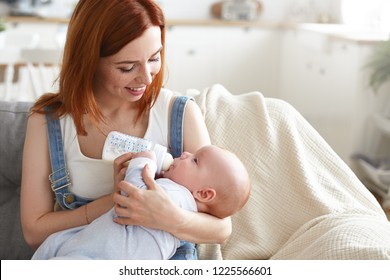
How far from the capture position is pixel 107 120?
60.9 inches

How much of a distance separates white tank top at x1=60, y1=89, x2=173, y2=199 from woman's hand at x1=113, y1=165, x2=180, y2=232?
0.21 meters

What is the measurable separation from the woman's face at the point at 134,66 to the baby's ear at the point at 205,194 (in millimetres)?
267

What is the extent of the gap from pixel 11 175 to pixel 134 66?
0.61 m

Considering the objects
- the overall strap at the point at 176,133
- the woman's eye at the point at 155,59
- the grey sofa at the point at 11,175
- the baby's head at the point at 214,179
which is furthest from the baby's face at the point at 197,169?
the grey sofa at the point at 11,175

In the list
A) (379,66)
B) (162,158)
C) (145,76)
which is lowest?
(379,66)

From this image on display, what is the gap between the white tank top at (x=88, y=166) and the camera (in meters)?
1.51

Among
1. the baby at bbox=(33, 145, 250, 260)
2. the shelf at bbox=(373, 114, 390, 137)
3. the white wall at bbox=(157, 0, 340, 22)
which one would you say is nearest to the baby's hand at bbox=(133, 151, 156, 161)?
the baby at bbox=(33, 145, 250, 260)

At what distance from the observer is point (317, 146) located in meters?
1.80

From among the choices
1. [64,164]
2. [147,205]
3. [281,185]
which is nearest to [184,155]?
[147,205]

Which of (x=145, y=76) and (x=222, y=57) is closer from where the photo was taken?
(x=145, y=76)

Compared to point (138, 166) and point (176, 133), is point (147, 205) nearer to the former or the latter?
point (138, 166)

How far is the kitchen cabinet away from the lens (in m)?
5.28

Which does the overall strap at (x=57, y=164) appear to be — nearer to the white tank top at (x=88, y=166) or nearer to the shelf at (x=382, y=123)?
the white tank top at (x=88, y=166)

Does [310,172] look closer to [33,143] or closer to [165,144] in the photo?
[165,144]
